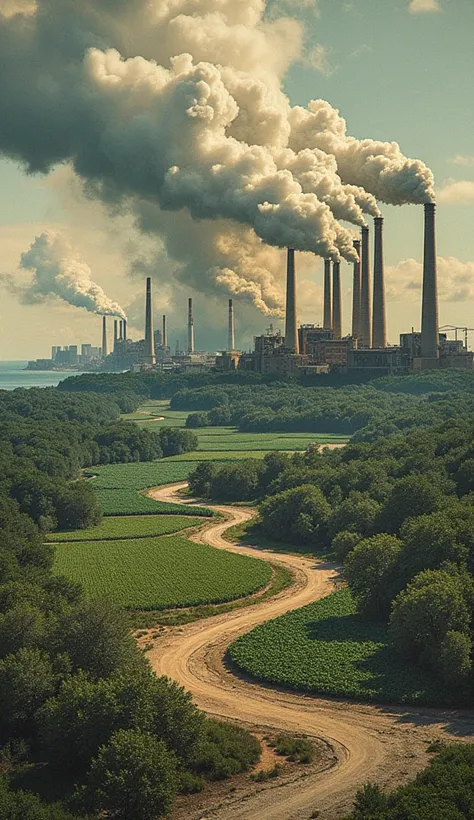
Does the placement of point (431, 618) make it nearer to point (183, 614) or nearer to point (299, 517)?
point (183, 614)

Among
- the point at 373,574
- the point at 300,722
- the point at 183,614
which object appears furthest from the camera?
the point at 183,614

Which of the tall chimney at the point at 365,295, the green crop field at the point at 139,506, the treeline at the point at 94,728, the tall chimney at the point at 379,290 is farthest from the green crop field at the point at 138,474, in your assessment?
the tall chimney at the point at 365,295

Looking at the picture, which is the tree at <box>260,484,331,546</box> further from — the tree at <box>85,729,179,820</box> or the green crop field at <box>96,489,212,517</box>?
the tree at <box>85,729,179,820</box>

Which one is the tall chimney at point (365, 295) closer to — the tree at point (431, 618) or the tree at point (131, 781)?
the tree at point (431, 618)

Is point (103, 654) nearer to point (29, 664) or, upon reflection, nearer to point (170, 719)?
point (29, 664)

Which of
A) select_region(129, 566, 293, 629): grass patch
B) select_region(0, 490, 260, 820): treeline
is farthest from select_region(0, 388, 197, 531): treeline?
select_region(0, 490, 260, 820): treeline

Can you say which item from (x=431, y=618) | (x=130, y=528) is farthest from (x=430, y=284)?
(x=431, y=618)

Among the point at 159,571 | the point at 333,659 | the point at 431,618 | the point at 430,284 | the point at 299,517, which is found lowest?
the point at 159,571
